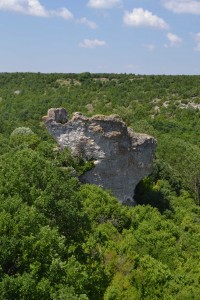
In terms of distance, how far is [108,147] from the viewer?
39.5 metres

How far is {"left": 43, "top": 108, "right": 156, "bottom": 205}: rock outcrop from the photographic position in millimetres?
39219

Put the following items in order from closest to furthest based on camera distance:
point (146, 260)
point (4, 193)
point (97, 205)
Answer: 1. point (4, 193)
2. point (146, 260)
3. point (97, 205)

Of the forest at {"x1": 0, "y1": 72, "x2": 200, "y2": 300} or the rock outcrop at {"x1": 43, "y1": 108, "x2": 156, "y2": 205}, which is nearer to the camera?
the forest at {"x1": 0, "y1": 72, "x2": 200, "y2": 300}

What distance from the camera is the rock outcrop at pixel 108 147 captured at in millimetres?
39219

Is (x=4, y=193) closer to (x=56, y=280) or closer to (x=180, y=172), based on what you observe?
(x=56, y=280)

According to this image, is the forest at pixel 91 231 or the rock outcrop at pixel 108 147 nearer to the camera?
the forest at pixel 91 231

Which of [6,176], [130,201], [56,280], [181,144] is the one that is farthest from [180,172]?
[56,280]

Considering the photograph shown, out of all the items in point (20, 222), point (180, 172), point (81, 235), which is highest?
point (20, 222)

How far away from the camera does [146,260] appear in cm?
2506

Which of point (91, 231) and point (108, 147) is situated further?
point (108, 147)

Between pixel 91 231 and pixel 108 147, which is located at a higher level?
pixel 108 147

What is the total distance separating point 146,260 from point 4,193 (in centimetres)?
890

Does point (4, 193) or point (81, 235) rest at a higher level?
point (4, 193)

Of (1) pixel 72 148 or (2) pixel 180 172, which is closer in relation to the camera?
(1) pixel 72 148
